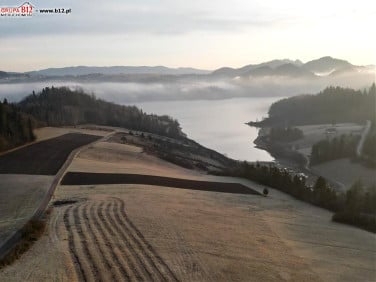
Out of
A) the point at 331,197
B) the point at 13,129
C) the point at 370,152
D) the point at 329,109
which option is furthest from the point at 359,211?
the point at 329,109

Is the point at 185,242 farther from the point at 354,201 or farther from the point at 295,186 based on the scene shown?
the point at 295,186

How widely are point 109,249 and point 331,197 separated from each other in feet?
76.7

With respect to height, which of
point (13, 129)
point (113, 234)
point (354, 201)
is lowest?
point (354, 201)

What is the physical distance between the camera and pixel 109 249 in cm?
1966

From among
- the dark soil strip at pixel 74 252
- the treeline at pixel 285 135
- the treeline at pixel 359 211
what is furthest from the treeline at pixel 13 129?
the treeline at pixel 285 135

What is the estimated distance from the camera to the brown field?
18.0m

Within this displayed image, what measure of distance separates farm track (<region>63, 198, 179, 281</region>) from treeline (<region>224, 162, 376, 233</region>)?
15.9 meters

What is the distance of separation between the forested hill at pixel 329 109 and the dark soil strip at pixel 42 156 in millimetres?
93850

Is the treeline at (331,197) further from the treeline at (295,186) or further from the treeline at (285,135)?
the treeline at (285,135)

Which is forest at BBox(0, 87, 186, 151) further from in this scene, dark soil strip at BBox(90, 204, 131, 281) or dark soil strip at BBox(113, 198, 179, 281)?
dark soil strip at BBox(113, 198, 179, 281)

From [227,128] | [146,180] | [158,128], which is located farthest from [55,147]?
[227,128]

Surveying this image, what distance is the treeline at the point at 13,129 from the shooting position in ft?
182

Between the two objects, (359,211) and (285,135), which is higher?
(359,211)

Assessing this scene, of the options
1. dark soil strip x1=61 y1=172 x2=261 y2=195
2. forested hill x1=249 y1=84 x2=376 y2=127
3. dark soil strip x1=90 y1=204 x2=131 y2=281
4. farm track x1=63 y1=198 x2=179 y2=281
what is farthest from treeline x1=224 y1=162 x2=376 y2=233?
forested hill x1=249 y1=84 x2=376 y2=127
